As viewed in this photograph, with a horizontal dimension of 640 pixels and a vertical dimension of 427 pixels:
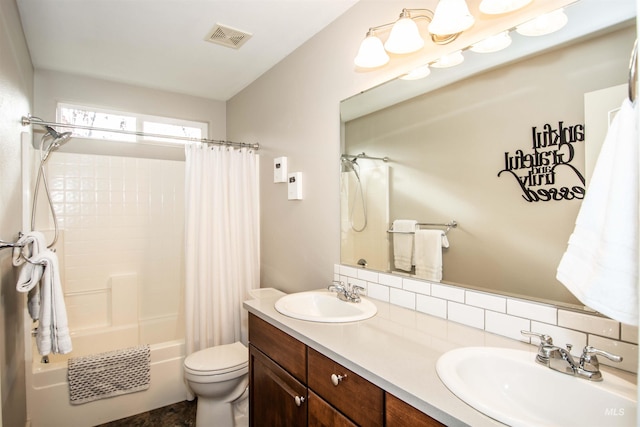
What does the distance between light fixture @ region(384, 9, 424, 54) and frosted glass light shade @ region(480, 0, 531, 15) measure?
0.87 ft

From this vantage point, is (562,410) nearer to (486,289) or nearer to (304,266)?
(486,289)

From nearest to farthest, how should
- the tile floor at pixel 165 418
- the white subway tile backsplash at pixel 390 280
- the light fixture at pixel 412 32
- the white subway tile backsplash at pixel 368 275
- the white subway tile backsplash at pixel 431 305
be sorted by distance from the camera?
1. the light fixture at pixel 412 32
2. the white subway tile backsplash at pixel 431 305
3. the white subway tile backsplash at pixel 390 280
4. the white subway tile backsplash at pixel 368 275
5. the tile floor at pixel 165 418

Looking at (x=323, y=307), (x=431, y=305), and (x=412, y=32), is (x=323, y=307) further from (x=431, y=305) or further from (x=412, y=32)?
(x=412, y=32)

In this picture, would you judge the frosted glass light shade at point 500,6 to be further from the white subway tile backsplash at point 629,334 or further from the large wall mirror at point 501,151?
the white subway tile backsplash at point 629,334

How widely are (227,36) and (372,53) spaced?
1131mm

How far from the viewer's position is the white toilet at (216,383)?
6.34ft

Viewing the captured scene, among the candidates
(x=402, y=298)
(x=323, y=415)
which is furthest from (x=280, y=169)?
(x=323, y=415)

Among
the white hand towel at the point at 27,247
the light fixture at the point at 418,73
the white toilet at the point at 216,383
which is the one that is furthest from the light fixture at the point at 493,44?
the white hand towel at the point at 27,247

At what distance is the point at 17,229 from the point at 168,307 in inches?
58.1

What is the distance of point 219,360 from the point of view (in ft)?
6.74

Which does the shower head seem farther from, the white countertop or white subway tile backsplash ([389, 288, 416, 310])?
the white countertop

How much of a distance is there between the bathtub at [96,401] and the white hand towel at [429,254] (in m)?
1.93

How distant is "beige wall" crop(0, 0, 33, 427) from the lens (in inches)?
56.9

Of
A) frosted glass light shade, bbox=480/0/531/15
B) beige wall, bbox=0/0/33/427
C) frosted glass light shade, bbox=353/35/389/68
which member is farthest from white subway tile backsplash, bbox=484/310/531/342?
beige wall, bbox=0/0/33/427
